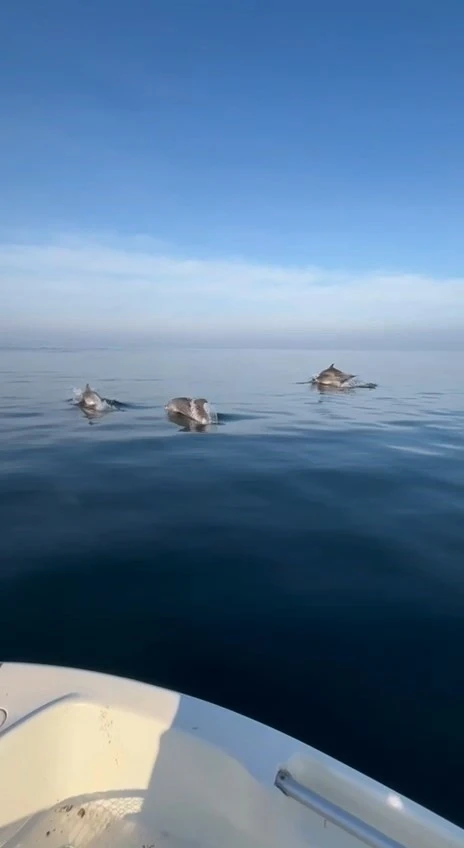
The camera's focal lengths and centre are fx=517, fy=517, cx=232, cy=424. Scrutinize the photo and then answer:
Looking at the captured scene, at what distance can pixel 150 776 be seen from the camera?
11.9 feet

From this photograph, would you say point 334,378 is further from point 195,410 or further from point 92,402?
point 92,402

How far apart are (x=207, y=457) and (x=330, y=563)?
686 centimetres

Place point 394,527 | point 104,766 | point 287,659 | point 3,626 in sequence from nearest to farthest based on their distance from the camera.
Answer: point 104,766 → point 287,659 → point 3,626 → point 394,527

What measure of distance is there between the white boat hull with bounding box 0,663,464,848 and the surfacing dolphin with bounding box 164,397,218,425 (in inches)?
616

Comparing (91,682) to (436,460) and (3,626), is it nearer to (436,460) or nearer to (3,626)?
(3,626)

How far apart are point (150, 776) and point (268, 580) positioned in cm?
354

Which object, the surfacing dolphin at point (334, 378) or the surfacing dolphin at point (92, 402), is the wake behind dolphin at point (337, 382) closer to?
the surfacing dolphin at point (334, 378)

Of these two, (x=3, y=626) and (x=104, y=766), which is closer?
(x=104, y=766)

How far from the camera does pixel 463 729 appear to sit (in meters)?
4.45

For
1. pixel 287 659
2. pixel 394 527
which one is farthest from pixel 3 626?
pixel 394 527

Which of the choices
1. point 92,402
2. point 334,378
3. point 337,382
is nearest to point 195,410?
point 92,402

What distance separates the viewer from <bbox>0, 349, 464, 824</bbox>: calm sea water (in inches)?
186

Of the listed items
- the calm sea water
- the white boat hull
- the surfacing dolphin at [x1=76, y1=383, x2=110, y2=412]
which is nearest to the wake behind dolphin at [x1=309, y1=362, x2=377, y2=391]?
the surfacing dolphin at [x1=76, y1=383, x2=110, y2=412]

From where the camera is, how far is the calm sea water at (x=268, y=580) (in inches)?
186
